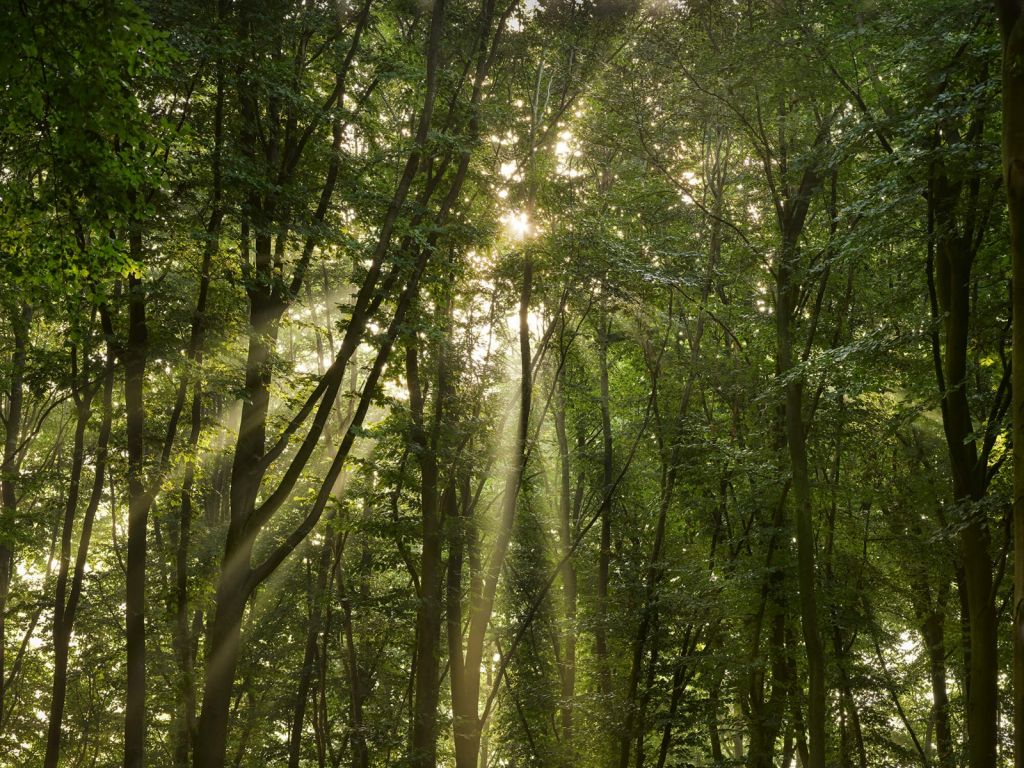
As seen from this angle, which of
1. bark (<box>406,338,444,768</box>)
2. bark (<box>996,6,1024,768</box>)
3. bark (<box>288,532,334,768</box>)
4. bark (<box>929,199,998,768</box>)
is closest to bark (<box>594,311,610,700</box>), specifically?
bark (<box>406,338,444,768</box>)

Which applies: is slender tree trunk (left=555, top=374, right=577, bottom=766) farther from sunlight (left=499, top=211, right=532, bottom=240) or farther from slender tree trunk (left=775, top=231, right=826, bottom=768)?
sunlight (left=499, top=211, right=532, bottom=240)

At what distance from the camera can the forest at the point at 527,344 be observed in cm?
740

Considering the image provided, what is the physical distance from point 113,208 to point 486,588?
821 cm

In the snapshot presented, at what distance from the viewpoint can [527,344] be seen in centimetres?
1224

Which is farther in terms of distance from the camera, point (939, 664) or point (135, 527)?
point (939, 664)

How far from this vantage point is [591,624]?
13.6m

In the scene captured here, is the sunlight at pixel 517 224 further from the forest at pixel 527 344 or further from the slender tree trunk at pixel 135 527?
the slender tree trunk at pixel 135 527

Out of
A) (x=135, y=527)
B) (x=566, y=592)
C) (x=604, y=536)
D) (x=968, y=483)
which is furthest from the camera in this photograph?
(x=566, y=592)

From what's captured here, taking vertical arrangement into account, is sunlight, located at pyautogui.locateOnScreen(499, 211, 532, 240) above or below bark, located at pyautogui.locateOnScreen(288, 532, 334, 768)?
above

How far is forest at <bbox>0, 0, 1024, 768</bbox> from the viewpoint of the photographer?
7.40 metres

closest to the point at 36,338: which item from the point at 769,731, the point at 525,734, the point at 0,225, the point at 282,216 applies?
the point at 282,216

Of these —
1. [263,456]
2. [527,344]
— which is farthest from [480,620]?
[263,456]

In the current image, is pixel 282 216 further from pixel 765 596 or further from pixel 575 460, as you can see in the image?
pixel 575 460

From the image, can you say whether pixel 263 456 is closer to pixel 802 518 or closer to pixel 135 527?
pixel 135 527
